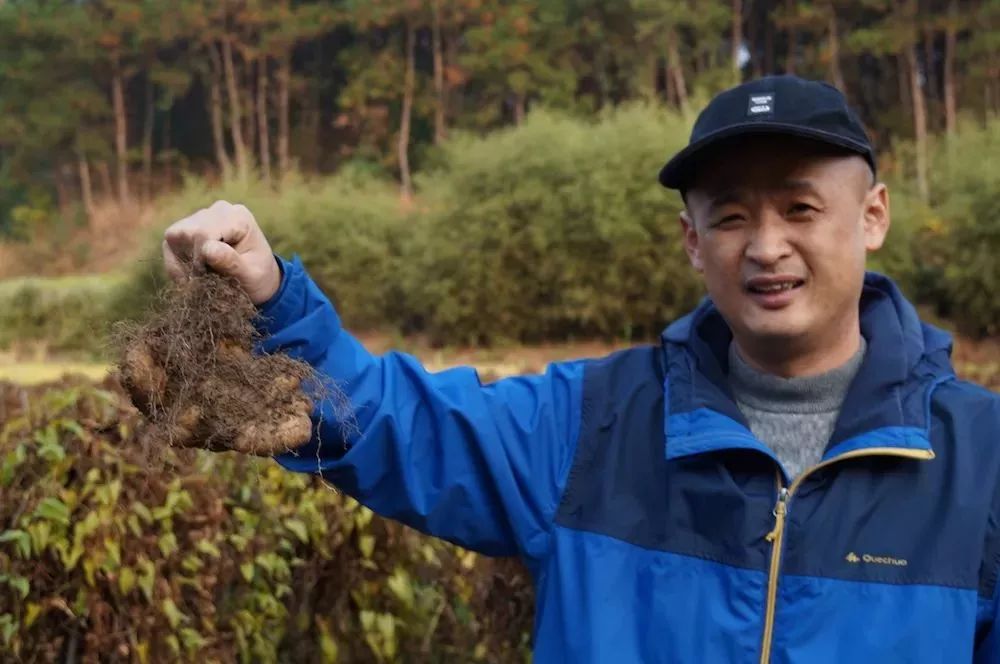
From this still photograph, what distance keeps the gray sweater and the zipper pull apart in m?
0.11

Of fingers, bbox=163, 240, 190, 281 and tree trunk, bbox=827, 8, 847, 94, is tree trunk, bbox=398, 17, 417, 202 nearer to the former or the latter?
tree trunk, bbox=827, 8, 847, 94

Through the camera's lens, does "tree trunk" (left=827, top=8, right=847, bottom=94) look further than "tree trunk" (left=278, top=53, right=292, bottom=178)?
No

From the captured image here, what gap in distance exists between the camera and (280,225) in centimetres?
1762

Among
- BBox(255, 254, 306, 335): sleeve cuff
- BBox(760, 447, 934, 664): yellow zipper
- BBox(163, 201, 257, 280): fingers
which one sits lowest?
BBox(760, 447, 934, 664): yellow zipper

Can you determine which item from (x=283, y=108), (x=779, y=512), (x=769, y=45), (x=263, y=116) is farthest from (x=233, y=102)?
(x=779, y=512)

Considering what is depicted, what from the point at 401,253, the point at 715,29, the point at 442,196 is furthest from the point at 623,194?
the point at 715,29

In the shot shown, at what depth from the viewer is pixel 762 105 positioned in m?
1.76

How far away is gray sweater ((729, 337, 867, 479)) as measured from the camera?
71.5 inches

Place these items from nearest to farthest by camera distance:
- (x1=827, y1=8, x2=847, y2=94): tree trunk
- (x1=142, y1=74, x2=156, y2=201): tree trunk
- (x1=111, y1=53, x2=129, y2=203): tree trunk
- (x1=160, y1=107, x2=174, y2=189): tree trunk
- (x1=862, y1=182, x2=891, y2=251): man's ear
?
1. (x1=862, y1=182, x2=891, y2=251): man's ear
2. (x1=827, y1=8, x2=847, y2=94): tree trunk
3. (x1=111, y1=53, x2=129, y2=203): tree trunk
4. (x1=142, y1=74, x2=156, y2=201): tree trunk
5. (x1=160, y1=107, x2=174, y2=189): tree trunk

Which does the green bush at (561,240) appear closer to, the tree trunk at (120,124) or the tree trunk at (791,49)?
the tree trunk at (791,49)

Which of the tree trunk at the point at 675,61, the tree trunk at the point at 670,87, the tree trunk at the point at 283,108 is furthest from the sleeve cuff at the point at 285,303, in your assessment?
the tree trunk at the point at 283,108

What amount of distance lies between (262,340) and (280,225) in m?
16.3

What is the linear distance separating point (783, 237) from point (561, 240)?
42.1 feet

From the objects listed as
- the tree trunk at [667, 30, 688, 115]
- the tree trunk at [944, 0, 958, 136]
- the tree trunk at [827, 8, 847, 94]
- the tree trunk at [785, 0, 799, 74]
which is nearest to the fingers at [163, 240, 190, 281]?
the tree trunk at [667, 30, 688, 115]
